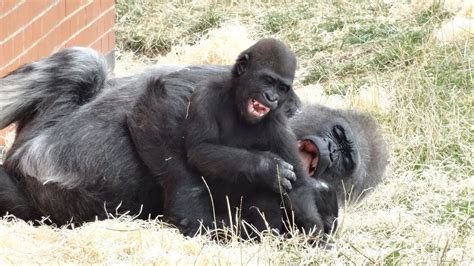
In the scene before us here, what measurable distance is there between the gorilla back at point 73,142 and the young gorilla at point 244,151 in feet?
0.59

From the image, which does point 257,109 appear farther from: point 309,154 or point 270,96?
point 309,154

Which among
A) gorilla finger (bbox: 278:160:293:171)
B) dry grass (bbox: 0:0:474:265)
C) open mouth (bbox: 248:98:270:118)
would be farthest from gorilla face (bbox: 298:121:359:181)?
open mouth (bbox: 248:98:270:118)

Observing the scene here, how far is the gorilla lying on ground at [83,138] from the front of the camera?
17.3 feet

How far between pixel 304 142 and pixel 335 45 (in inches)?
139

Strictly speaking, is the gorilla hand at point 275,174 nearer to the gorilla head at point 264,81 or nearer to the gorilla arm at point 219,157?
the gorilla arm at point 219,157

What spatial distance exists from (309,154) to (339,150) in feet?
0.49

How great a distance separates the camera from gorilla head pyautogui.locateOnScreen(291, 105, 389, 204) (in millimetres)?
5387

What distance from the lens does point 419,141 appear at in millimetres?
6730

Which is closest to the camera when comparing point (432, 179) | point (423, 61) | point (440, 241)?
point (440, 241)

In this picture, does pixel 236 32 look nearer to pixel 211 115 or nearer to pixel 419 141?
pixel 419 141

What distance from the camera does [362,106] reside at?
737 cm

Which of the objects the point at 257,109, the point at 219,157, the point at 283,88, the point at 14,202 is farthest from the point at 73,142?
the point at 283,88

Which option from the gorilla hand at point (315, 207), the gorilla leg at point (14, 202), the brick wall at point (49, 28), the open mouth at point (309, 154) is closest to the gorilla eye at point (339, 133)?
the open mouth at point (309, 154)

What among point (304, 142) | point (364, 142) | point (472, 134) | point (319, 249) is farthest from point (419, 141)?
point (319, 249)
